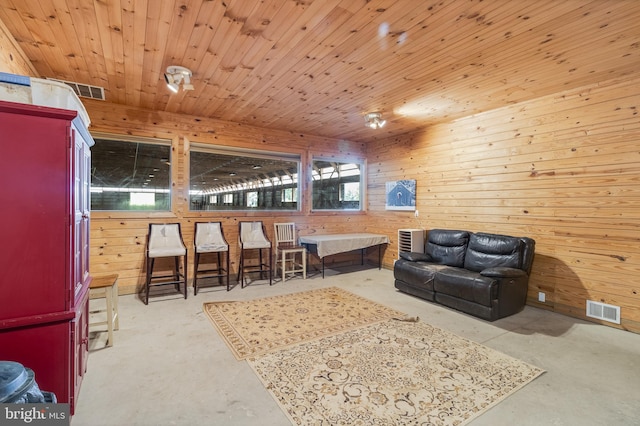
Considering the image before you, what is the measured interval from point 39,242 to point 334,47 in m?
2.51


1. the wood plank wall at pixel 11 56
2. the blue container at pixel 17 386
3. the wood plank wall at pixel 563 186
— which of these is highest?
the wood plank wall at pixel 11 56

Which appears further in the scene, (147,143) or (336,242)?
(336,242)

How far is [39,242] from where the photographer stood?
1.61m

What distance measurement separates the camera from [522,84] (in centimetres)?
333

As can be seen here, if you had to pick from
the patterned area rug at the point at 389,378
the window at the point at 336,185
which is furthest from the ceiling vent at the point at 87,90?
the patterned area rug at the point at 389,378

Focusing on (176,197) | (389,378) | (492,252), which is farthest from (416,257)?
(176,197)

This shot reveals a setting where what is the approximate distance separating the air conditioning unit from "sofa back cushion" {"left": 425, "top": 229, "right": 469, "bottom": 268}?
1.05 feet

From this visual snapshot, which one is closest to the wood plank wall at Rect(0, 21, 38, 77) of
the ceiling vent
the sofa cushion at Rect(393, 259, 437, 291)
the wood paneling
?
the wood paneling

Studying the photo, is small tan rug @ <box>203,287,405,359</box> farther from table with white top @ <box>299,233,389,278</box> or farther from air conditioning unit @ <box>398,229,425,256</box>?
air conditioning unit @ <box>398,229,425,256</box>

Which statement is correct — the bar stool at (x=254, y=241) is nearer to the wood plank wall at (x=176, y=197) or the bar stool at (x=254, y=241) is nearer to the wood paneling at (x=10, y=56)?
the wood plank wall at (x=176, y=197)

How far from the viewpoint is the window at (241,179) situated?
4879 millimetres

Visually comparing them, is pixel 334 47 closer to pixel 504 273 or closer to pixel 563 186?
pixel 504 273

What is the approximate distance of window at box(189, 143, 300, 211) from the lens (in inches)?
192

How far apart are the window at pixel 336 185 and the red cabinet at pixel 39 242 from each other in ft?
14.6
